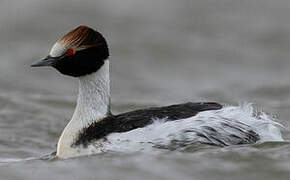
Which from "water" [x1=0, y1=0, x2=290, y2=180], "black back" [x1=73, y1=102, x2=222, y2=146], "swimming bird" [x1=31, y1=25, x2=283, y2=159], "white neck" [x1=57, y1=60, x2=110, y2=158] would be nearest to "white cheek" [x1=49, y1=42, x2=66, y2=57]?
"swimming bird" [x1=31, y1=25, x2=283, y2=159]

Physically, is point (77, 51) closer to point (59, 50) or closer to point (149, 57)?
point (59, 50)

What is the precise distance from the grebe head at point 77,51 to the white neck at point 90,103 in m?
0.20

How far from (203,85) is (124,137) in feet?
27.5

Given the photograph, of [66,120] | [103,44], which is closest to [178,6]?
[66,120]

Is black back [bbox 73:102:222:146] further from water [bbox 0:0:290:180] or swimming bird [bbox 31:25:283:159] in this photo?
water [bbox 0:0:290:180]

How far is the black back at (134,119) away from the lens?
9.77 meters

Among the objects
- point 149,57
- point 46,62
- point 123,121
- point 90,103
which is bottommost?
point 123,121

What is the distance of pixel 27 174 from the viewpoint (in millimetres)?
9297

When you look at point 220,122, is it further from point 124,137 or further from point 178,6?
point 178,6

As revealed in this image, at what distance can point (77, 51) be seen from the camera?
1016 cm

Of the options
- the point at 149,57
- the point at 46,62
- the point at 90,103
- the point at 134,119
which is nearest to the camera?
the point at 134,119

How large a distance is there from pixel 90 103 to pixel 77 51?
692mm

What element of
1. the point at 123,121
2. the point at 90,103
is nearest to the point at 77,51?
the point at 90,103

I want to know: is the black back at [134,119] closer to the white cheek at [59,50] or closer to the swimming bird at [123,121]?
the swimming bird at [123,121]
